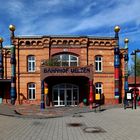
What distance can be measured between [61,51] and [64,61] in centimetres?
138

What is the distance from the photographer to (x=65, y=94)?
36969 mm

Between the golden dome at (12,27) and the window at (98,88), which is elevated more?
the golden dome at (12,27)

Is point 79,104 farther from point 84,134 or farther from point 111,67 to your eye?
point 84,134

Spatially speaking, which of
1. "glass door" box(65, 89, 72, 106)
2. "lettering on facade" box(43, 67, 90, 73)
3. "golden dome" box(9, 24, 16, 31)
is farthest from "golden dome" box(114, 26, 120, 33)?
"golden dome" box(9, 24, 16, 31)

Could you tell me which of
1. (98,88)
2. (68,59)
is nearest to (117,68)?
(98,88)

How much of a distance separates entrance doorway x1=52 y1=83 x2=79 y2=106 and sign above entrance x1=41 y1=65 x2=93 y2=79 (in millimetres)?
4038

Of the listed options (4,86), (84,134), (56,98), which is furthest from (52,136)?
(4,86)

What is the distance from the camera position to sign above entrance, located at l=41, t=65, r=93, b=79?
32.9 meters

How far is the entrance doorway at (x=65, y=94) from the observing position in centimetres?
3681

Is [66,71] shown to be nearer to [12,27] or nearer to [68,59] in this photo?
[68,59]

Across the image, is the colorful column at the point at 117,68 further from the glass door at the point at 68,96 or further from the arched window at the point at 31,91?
the arched window at the point at 31,91

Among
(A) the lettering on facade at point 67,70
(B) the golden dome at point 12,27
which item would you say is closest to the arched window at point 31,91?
(A) the lettering on facade at point 67,70

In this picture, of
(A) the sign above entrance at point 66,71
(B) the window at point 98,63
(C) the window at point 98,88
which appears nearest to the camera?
(A) the sign above entrance at point 66,71

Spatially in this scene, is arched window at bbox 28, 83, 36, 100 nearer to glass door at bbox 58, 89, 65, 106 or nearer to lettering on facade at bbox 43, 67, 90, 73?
glass door at bbox 58, 89, 65, 106
